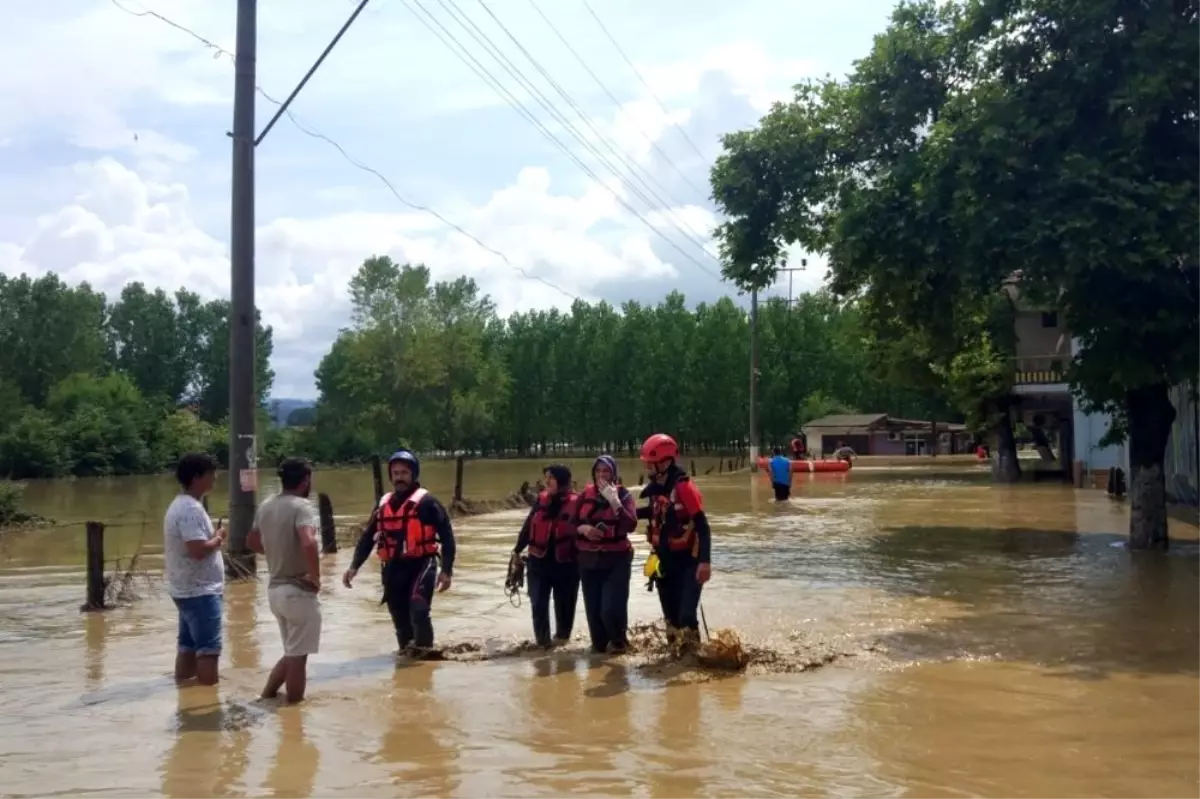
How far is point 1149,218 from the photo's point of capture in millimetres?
15320

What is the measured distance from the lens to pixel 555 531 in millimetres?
10406

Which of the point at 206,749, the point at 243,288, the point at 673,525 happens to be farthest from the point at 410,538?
the point at 243,288

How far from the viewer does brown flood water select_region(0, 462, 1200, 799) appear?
655 cm

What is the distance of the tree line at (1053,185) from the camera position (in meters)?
15.9

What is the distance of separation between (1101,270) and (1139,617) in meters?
A: 6.00

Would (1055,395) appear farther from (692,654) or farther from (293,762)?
(293,762)

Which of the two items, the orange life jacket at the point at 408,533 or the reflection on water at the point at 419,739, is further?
the orange life jacket at the point at 408,533

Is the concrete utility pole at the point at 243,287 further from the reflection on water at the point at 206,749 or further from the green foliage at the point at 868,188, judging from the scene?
the green foliage at the point at 868,188

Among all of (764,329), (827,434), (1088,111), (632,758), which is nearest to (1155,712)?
(632,758)

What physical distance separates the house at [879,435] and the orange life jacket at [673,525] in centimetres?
7199

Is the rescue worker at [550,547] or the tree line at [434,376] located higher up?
the tree line at [434,376]

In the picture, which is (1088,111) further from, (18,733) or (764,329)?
(764,329)

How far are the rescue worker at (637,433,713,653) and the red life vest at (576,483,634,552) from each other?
0.24 meters

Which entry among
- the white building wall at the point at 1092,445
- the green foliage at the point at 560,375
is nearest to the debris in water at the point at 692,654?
the white building wall at the point at 1092,445
